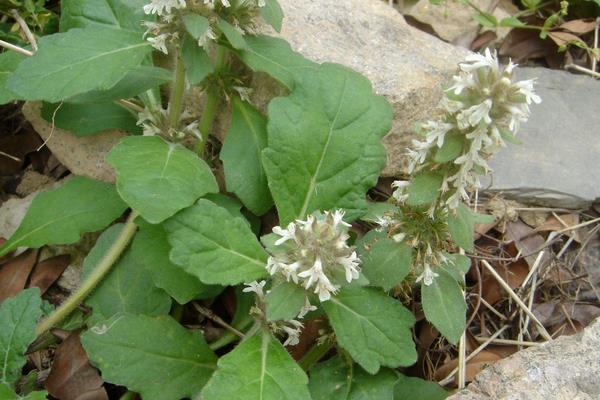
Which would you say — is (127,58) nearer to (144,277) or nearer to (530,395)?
(144,277)

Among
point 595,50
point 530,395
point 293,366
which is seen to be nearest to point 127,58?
point 293,366

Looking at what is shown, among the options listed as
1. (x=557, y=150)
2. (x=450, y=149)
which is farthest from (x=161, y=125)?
(x=557, y=150)

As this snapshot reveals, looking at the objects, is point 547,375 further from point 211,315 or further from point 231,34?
point 231,34

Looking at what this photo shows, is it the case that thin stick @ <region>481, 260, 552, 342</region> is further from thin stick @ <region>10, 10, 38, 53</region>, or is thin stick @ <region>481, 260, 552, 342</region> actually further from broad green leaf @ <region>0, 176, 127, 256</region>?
thin stick @ <region>10, 10, 38, 53</region>

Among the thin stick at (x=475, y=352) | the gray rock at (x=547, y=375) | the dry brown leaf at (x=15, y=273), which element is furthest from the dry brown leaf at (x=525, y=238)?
the dry brown leaf at (x=15, y=273)

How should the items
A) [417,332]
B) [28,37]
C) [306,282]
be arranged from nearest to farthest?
[306,282] < [417,332] < [28,37]
